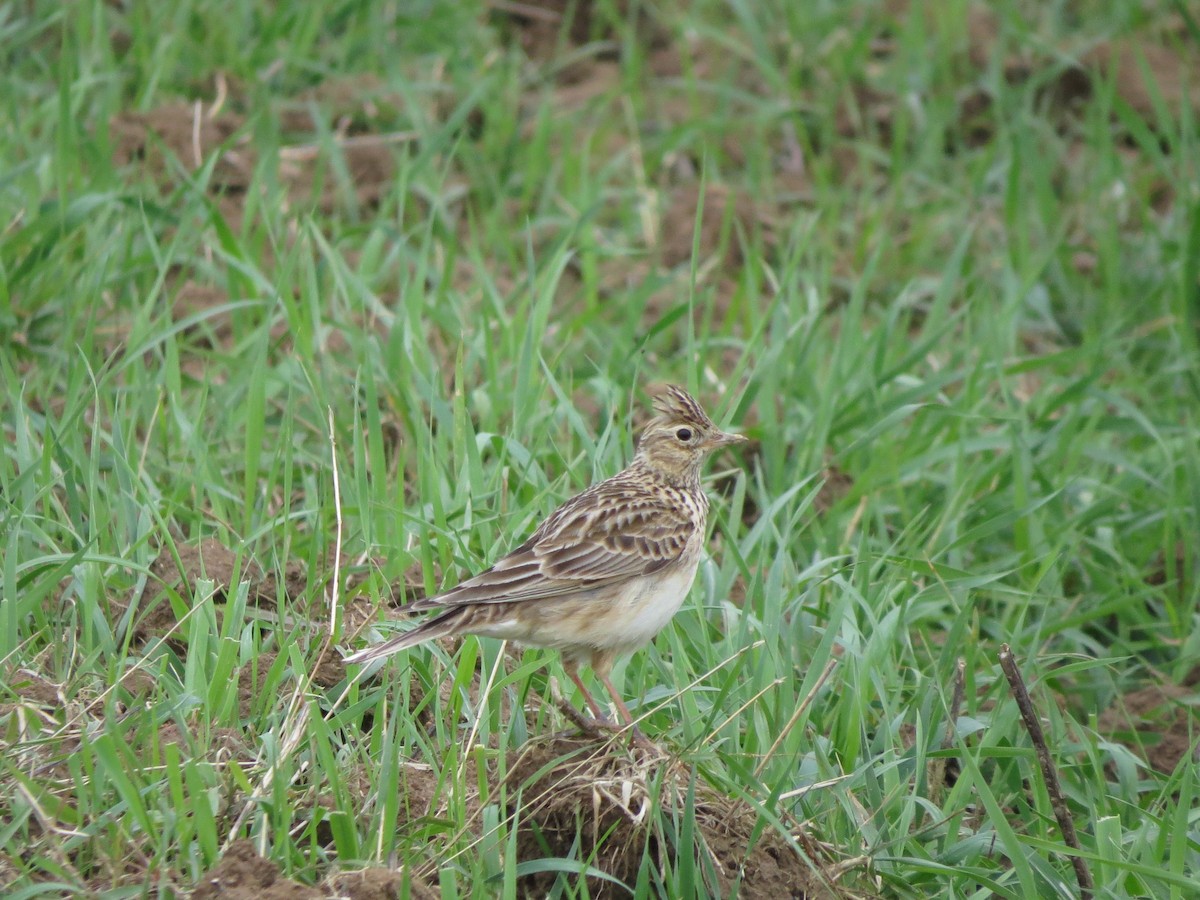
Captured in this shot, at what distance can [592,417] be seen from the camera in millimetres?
6602

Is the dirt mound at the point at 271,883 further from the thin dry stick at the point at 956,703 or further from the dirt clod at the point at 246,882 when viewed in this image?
the thin dry stick at the point at 956,703

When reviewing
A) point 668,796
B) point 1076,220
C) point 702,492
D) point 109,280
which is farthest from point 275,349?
point 1076,220

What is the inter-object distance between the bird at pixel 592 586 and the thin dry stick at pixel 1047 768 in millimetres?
993

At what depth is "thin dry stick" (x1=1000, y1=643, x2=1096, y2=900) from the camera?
13.5ft

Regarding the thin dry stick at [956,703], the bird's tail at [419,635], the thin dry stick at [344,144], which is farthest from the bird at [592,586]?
the thin dry stick at [344,144]

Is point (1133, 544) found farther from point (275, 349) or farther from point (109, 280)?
point (109, 280)

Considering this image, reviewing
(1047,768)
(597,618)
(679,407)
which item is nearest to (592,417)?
(679,407)

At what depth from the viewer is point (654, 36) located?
1066cm

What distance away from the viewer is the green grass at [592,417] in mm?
4258

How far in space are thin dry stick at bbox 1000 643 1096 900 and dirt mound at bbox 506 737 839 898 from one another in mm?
634

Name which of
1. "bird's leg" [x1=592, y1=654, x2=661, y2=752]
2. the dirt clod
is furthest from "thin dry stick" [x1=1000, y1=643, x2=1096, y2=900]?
the dirt clod

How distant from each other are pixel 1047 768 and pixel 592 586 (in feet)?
4.49

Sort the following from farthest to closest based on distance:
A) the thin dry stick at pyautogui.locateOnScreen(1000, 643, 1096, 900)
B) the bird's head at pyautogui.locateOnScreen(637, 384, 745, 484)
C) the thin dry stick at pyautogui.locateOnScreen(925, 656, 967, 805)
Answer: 1. the bird's head at pyautogui.locateOnScreen(637, 384, 745, 484)
2. the thin dry stick at pyautogui.locateOnScreen(925, 656, 967, 805)
3. the thin dry stick at pyautogui.locateOnScreen(1000, 643, 1096, 900)

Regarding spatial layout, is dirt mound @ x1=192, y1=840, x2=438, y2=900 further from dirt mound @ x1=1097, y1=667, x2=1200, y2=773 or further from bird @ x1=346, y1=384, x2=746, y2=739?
dirt mound @ x1=1097, y1=667, x2=1200, y2=773
